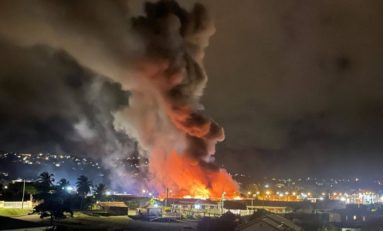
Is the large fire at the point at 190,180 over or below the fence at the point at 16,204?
over

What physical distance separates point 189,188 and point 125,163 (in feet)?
207

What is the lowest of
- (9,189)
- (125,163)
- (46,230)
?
(46,230)

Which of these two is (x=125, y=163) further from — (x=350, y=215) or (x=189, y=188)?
(x=350, y=215)

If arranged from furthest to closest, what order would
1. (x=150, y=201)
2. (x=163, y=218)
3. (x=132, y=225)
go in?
(x=150, y=201)
(x=163, y=218)
(x=132, y=225)

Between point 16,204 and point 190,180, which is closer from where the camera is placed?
point 16,204

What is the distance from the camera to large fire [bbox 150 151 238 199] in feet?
243

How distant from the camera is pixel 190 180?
246 feet

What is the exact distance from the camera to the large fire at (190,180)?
7394 cm

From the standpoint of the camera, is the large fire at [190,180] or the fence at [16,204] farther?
the large fire at [190,180]

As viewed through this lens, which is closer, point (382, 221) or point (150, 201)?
point (382, 221)

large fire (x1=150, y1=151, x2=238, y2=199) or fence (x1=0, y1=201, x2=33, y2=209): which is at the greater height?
large fire (x1=150, y1=151, x2=238, y2=199)

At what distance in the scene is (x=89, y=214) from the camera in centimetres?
5566

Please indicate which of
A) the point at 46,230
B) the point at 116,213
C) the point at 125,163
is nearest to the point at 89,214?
the point at 116,213

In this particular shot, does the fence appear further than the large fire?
No
